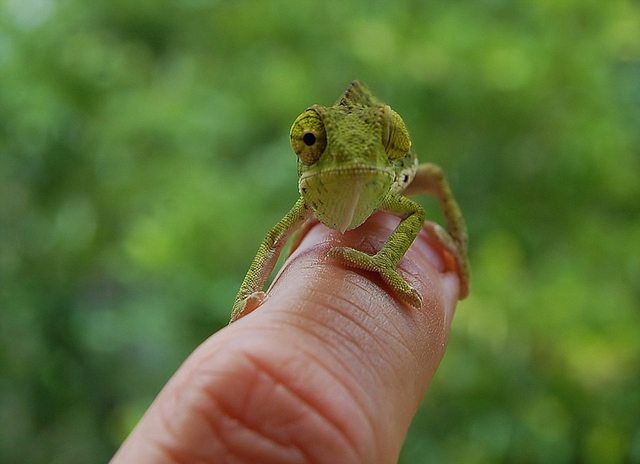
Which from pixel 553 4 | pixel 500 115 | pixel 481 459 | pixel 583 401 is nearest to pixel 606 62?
pixel 553 4

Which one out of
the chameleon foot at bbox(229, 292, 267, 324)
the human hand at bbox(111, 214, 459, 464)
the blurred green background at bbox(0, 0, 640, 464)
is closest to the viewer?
the human hand at bbox(111, 214, 459, 464)

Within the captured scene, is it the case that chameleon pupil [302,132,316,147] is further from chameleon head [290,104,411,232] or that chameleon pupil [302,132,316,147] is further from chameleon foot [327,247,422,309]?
chameleon foot [327,247,422,309]

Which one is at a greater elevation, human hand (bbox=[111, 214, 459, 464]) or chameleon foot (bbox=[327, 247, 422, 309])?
chameleon foot (bbox=[327, 247, 422, 309])

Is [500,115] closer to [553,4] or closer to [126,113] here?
[553,4]

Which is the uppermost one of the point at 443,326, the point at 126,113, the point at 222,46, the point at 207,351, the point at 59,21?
the point at 222,46

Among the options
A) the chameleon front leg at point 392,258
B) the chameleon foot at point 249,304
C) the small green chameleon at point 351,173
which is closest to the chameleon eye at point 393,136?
the small green chameleon at point 351,173

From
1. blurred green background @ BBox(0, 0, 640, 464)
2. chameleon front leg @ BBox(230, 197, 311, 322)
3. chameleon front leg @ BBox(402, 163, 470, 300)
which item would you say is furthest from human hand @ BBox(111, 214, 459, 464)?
blurred green background @ BBox(0, 0, 640, 464)

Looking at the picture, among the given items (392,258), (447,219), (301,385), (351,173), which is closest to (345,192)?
(351,173)
